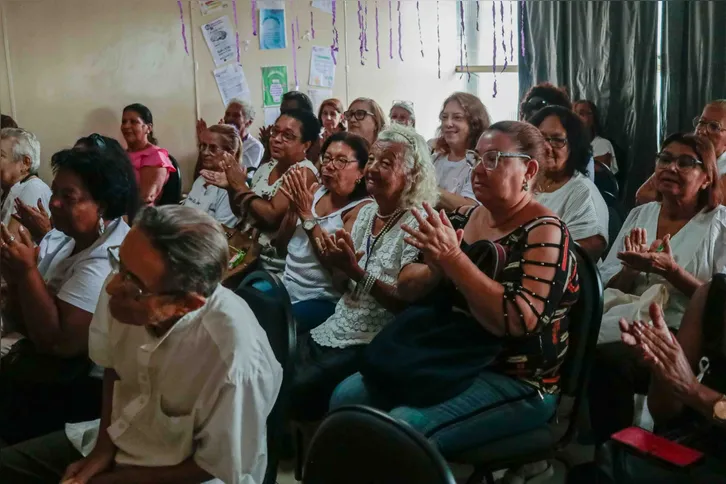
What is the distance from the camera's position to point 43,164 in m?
2.15

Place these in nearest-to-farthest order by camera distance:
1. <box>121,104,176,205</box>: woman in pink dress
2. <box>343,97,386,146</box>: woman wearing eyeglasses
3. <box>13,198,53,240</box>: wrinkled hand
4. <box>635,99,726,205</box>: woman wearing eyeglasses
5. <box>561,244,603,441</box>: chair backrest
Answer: <box>561,244,603,441</box>: chair backrest, <box>13,198,53,240</box>: wrinkled hand, <box>121,104,176,205</box>: woman in pink dress, <box>635,99,726,205</box>: woman wearing eyeglasses, <box>343,97,386,146</box>: woman wearing eyeglasses

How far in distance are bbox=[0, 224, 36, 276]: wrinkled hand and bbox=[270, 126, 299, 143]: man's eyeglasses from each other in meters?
1.18

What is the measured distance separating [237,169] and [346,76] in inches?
21.9

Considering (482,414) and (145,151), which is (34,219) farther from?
(482,414)

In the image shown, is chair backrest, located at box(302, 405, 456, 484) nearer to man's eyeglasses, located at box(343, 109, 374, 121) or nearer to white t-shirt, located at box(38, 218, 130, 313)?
white t-shirt, located at box(38, 218, 130, 313)

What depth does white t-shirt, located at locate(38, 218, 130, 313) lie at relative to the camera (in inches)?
61.9

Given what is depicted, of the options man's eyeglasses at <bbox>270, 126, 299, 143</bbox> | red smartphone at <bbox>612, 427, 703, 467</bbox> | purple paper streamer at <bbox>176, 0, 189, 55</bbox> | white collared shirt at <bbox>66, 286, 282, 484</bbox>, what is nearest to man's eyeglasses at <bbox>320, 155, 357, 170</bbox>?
man's eyeglasses at <bbox>270, 126, 299, 143</bbox>

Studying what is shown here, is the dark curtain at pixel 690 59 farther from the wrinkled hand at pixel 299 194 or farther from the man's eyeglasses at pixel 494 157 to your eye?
the wrinkled hand at pixel 299 194

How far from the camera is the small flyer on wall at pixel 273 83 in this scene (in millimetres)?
2451

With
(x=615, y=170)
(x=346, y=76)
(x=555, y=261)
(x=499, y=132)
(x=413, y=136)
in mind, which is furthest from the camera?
(x=615, y=170)

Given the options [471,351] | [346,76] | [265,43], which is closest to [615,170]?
[346,76]

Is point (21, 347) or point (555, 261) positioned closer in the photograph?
point (555, 261)

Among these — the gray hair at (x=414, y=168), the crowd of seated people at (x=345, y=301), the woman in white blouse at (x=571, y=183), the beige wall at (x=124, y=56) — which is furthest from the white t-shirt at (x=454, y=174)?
the gray hair at (x=414, y=168)

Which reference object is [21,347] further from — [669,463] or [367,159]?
[669,463]
